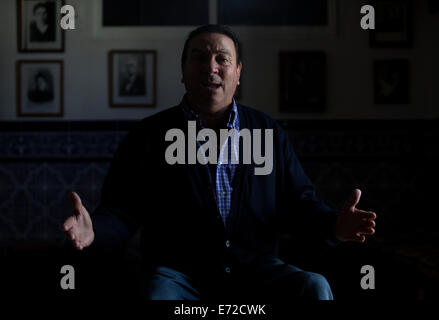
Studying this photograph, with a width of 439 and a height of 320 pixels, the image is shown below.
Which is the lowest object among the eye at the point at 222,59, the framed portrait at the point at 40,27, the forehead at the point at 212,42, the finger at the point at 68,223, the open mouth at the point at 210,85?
the finger at the point at 68,223

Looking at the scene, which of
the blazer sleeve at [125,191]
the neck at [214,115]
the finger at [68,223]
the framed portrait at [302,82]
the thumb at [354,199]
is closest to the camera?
the finger at [68,223]

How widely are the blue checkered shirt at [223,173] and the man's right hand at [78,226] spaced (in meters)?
0.43

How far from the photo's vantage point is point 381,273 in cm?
181

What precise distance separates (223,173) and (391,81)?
1.65m

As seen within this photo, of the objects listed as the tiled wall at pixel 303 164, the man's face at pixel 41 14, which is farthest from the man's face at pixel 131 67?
the man's face at pixel 41 14

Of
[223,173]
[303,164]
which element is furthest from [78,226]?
[303,164]

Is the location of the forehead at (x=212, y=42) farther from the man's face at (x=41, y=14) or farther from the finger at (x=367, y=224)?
the man's face at (x=41, y=14)

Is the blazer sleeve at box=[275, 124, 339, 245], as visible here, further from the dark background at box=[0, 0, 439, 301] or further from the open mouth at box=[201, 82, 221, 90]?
the dark background at box=[0, 0, 439, 301]

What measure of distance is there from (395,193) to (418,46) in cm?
94

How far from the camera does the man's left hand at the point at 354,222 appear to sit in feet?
4.10

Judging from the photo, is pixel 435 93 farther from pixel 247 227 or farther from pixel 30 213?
pixel 30 213

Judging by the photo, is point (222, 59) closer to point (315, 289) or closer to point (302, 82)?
point (315, 289)

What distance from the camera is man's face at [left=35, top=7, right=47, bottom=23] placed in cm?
263

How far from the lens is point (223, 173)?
146 centimetres
